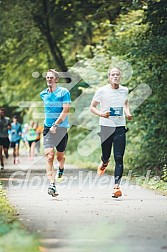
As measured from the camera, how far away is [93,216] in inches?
366

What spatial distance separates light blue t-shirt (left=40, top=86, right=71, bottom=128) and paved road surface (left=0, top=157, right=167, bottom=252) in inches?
53.3

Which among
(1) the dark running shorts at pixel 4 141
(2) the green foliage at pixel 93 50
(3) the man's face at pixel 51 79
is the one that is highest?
(3) the man's face at pixel 51 79

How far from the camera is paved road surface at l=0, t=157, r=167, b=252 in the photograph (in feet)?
23.2

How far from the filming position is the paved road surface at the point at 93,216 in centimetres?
708

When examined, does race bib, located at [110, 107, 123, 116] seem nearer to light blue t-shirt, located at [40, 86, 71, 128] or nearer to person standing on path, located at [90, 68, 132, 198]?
person standing on path, located at [90, 68, 132, 198]

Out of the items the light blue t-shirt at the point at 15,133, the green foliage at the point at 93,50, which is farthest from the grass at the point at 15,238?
the light blue t-shirt at the point at 15,133

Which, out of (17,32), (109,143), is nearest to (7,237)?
(109,143)

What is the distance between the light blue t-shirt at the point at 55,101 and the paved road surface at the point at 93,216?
135cm

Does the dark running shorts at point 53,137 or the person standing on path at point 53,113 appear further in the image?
the dark running shorts at point 53,137

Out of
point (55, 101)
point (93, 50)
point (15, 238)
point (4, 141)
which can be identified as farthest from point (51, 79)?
point (93, 50)

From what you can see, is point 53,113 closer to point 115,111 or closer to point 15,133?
point 115,111

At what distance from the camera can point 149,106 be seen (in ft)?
63.3

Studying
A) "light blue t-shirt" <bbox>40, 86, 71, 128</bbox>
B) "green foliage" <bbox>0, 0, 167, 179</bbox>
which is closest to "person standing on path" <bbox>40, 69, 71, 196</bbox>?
"light blue t-shirt" <bbox>40, 86, 71, 128</bbox>

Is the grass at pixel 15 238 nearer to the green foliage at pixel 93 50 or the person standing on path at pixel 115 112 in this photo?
the person standing on path at pixel 115 112
